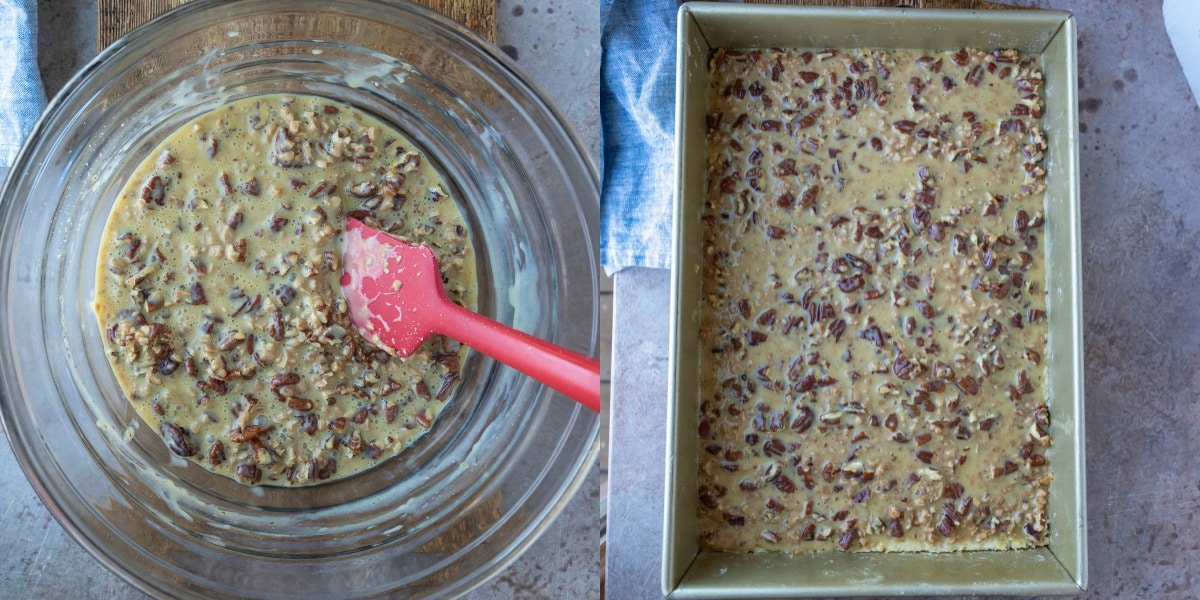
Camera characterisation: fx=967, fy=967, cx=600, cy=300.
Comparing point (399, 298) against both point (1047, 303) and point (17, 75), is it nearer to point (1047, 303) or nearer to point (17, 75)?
point (17, 75)

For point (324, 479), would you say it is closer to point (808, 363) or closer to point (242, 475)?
point (242, 475)

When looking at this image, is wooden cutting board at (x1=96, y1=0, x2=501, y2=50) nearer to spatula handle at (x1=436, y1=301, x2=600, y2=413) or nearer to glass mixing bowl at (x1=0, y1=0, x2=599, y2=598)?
glass mixing bowl at (x1=0, y1=0, x2=599, y2=598)

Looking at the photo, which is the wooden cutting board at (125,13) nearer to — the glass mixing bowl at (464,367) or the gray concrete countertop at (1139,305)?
the glass mixing bowl at (464,367)

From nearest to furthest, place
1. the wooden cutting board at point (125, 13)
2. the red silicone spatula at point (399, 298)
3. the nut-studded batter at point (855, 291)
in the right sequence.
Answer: the red silicone spatula at point (399, 298) < the wooden cutting board at point (125, 13) < the nut-studded batter at point (855, 291)

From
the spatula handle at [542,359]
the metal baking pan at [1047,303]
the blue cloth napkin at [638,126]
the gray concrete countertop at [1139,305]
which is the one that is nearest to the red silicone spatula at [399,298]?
the spatula handle at [542,359]

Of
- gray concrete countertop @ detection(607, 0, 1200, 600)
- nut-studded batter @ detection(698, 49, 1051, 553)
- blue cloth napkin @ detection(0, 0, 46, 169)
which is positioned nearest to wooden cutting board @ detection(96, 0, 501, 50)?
blue cloth napkin @ detection(0, 0, 46, 169)

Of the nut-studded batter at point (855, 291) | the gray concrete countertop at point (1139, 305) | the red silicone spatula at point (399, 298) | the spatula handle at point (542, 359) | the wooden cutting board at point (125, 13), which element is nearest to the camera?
the spatula handle at point (542, 359)

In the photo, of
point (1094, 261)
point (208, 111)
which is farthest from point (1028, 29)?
point (208, 111)
